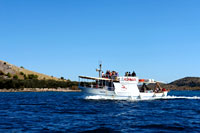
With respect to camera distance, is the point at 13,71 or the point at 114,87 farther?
the point at 13,71

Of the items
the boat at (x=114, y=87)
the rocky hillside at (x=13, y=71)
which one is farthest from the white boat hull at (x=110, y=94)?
the rocky hillside at (x=13, y=71)

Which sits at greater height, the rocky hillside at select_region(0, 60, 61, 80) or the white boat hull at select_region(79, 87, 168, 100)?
the rocky hillside at select_region(0, 60, 61, 80)

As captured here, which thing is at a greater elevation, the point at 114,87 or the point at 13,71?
the point at 13,71

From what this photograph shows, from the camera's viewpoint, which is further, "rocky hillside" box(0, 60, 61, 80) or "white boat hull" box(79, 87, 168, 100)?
"rocky hillside" box(0, 60, 61, 80)

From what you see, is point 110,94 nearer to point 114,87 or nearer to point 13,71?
point 114,87

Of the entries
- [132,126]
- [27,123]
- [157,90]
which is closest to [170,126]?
[132,126]

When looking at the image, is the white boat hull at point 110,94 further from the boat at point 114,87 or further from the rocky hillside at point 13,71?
the rocky hillside at point 13,71

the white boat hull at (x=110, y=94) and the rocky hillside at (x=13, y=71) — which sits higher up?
the rocky hillside at (x=13, y=71)

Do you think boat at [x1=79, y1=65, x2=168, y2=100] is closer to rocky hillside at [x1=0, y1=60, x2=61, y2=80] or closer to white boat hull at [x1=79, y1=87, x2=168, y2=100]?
white boat hull at [x1=79, y1=87, x2=168, y2=100]

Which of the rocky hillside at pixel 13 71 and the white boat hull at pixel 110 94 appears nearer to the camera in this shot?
the white boat hull at pixel 110 94

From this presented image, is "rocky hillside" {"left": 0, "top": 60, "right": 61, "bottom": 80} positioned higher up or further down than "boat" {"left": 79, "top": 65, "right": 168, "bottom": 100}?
higher up

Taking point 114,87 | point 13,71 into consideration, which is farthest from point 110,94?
point 13,71

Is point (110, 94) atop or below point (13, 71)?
below

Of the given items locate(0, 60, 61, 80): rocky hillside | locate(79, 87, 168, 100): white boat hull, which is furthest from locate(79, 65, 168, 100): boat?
locate(0, 60, 61, 80): rocky hillside
